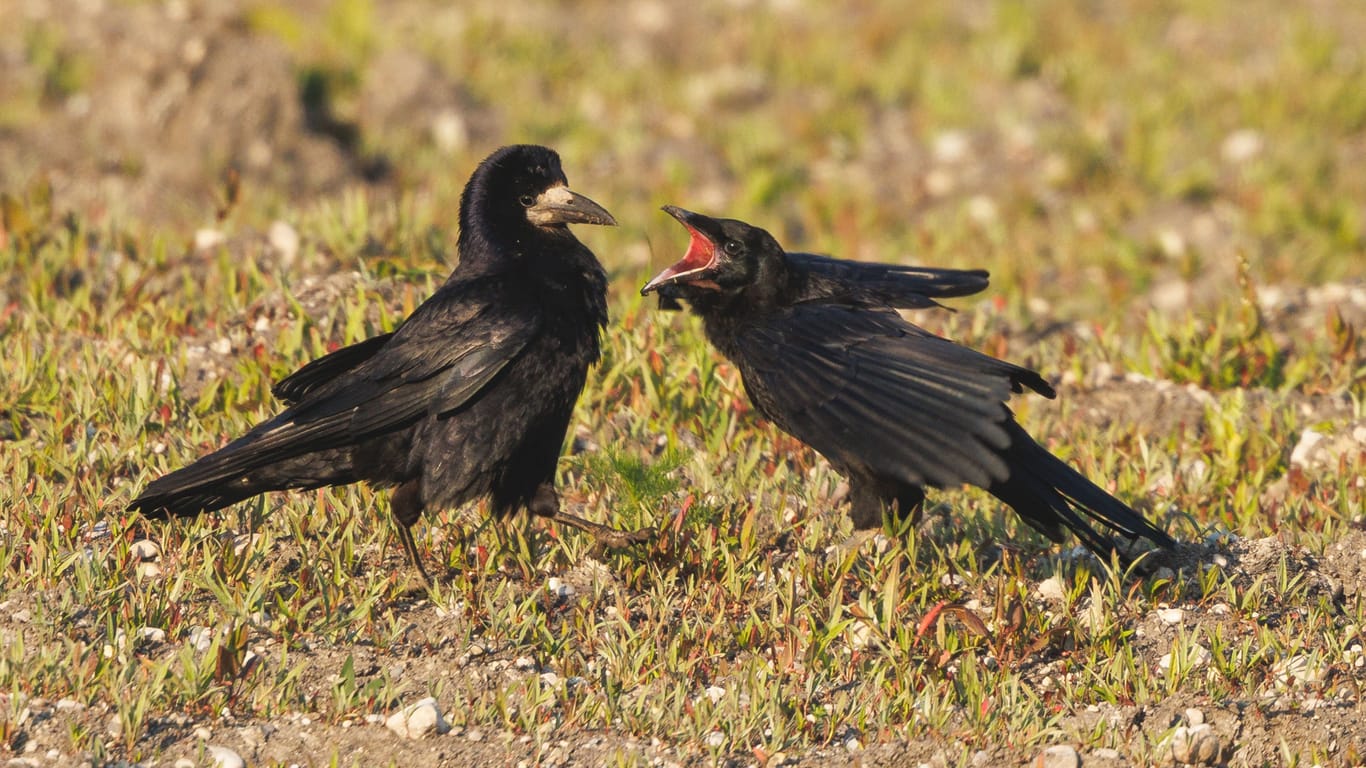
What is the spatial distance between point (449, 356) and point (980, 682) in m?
2.01

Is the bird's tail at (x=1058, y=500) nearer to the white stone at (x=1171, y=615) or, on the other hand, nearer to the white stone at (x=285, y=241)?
the white stone at (x=1171, y=615)

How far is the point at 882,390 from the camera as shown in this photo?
15.7 feet

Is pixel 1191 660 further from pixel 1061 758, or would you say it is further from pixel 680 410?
pixel 680 410

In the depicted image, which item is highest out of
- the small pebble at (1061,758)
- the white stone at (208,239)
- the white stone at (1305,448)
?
the white stone at (208,239)

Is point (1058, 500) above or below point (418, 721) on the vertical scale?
above

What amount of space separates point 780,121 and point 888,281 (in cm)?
596

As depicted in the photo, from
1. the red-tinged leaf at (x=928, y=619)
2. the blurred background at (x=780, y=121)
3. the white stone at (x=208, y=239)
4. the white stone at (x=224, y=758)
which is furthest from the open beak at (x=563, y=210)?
the white stone at (x=208, y=239)

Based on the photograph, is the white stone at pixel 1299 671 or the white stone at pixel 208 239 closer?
the white stone at pixel 1299 671

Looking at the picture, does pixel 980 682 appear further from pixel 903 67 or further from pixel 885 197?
pixel 903 67

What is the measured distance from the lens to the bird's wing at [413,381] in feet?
16.6

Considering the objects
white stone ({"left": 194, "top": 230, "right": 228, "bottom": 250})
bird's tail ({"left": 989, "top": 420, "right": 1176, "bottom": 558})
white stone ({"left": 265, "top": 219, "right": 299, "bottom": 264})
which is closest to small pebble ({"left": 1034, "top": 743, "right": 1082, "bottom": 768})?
bird's tail ({"left": 989, "top": 420, "right": 1176, "bottom": 558})

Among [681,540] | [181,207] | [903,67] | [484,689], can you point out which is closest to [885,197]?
[903,67]

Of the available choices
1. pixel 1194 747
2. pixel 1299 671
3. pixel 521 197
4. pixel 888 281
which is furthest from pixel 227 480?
pixel 1299 671

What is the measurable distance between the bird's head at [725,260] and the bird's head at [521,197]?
0.34 metres
